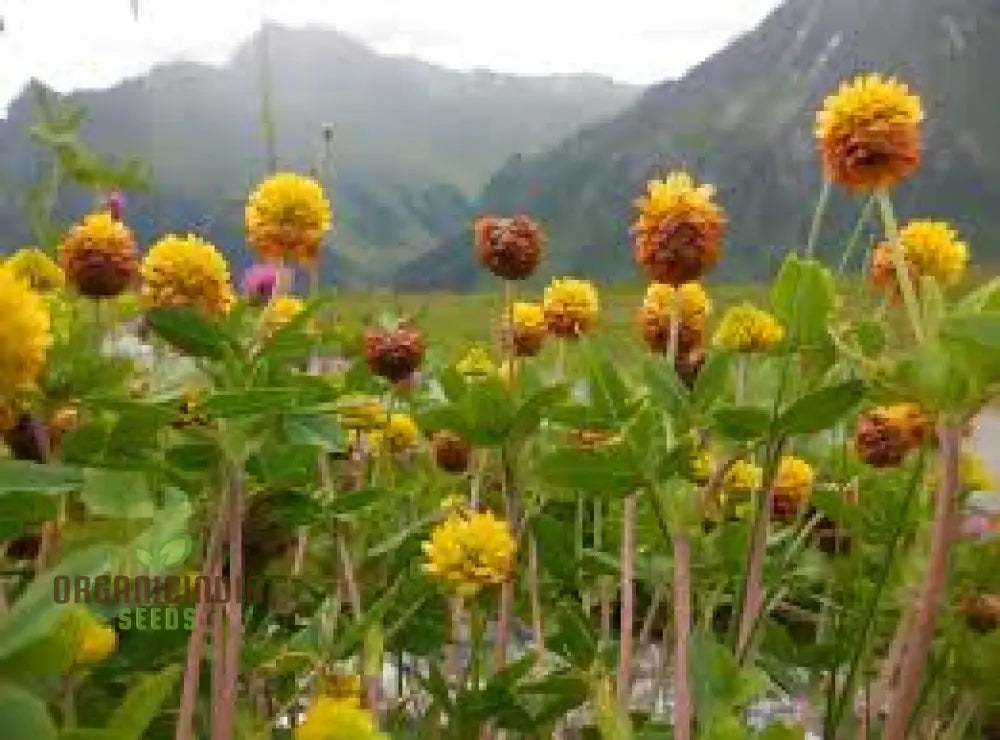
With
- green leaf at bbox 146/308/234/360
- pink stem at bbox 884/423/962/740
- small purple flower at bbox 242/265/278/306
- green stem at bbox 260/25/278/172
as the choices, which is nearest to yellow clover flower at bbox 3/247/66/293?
small purple flower at bbox 242/265/278/306

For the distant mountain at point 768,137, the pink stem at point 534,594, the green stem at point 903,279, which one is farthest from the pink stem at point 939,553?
the distant mountain at point 768,137

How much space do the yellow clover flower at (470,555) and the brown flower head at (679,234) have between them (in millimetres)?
292

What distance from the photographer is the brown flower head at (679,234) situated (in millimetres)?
1464

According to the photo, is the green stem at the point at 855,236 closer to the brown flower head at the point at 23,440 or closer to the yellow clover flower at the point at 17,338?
the brown flower head at the point at 23,440

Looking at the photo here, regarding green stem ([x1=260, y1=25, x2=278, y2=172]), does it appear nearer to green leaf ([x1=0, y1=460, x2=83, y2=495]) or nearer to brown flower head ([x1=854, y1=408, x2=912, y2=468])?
brown flower head ([x1=854, y1=408, x2=912, y2=468])

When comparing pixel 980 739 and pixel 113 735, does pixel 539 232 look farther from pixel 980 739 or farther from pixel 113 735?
pixel 113 735

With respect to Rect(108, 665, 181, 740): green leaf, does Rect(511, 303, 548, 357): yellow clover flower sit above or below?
above

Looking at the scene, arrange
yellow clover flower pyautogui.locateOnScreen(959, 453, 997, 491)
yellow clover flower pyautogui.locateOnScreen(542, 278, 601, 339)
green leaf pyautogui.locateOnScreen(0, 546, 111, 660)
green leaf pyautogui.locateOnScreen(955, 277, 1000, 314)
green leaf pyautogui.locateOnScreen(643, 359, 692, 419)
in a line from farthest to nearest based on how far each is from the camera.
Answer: yellow clover flower pyautogui.locateOnScreen(542, 278, 601, 339), yellow clover flower pyautogui.locateOnScreen(959, 453, 997, 491), green leaf pyautogui.locateOnScreen(643, 359, 692, 419), green leaf pyautogui.locateOnScreen(955, 277, 1000, 314), green leaf pyautogui.locateOnScreen(0, 546, 111, 660)

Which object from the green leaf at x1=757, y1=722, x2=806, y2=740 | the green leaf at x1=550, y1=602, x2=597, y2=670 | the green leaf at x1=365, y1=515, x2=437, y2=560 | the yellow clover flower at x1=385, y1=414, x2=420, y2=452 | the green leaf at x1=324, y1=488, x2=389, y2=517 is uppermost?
the green leaf at x1=324, y1=488, x2=389, y2=517

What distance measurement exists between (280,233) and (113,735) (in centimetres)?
84

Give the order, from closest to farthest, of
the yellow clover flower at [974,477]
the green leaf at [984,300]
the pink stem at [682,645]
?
the green leaf at [984,300], the pink stem at [682,645], the yellow clover flower at [974,477]

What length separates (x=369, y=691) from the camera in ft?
4.78

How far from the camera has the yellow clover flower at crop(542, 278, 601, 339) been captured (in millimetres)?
2123

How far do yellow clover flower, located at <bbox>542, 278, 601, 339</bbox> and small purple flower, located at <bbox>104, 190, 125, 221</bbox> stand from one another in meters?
0.71
